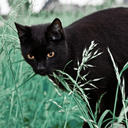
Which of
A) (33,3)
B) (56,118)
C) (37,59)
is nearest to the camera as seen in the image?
(33,3)

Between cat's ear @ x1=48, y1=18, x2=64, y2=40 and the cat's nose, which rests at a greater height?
cat's ear @ x1=48, y1=18, x2=64, y2=40

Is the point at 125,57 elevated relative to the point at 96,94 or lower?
elevated

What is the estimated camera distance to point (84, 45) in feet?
6.73

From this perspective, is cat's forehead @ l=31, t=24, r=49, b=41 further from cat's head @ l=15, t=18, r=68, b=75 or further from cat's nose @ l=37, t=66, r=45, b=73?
cat's nose @ l=37, t=66, r=45, b=73

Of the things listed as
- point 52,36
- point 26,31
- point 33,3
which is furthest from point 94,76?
point 33,3

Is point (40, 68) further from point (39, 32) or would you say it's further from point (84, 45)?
point (84, 45)

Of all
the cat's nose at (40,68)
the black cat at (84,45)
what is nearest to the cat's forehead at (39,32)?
the black cat at (84,45)

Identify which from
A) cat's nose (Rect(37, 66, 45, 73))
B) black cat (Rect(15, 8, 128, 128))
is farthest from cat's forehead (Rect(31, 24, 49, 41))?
cat's nose (Rect(37, 66, 45, 73))

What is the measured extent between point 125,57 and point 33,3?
0.95m

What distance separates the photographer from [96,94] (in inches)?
85.7

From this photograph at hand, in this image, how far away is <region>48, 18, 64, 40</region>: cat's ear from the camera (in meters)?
1.80

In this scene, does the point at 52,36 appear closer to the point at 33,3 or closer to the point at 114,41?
the point at 33,3

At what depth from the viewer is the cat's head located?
6.05 ft

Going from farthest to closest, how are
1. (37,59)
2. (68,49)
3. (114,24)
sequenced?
1. (114,24)
2. (68,49)
3. (37,59)
